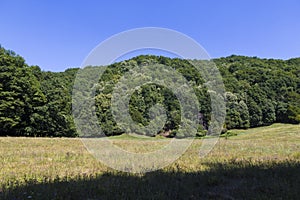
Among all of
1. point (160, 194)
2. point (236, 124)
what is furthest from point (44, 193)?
point (236, 124)

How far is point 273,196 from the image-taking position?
5.20 meters

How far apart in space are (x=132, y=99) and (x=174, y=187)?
105ft

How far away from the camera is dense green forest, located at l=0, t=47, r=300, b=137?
34.3 metres

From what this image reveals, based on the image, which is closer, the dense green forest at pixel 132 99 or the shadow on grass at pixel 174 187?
the shadow on grass at pixel 174 187

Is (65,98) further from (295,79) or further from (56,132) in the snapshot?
(295,79)

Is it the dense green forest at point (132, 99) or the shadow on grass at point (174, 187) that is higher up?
the dense green forest at point (132, 99)

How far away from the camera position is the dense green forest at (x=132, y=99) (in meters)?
34.3

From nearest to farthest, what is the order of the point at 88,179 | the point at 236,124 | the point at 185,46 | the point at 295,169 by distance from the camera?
1. the point at 88,179
2. the point at 295,169
3. the point at 185,46
4. the point at 236,124

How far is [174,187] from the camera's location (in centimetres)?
580

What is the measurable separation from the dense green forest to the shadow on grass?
11.4 metres

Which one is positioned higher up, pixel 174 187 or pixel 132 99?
pixel 132 99

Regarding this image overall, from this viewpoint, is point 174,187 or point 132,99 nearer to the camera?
point 174,187

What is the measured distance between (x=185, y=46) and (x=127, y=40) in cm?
206

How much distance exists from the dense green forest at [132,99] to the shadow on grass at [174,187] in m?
11.4
